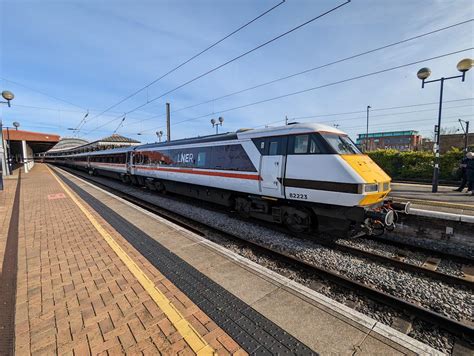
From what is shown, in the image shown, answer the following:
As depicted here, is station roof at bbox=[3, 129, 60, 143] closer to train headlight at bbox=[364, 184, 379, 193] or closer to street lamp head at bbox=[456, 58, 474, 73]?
train headlight at bbox=[364, 184, 379, 193]

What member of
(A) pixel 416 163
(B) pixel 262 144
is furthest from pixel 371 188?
(A) pixel 416 163

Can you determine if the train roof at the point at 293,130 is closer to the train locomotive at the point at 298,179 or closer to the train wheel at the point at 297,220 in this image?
the train locomotive at the point at 298,179

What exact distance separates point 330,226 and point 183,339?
14.0 feet

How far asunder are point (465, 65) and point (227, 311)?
14342 mm

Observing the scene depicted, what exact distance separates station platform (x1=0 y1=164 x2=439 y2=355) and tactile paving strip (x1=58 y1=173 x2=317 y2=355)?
1 centimetres

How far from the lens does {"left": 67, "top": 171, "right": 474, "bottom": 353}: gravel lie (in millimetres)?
3203

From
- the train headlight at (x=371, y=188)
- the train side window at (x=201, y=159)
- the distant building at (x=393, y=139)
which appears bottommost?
the train headlight at (x=371, y=188)

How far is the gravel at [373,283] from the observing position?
320cm

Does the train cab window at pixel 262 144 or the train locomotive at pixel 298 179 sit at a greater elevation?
the train cab window at pixel 262 144

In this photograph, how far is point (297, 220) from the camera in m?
6.12

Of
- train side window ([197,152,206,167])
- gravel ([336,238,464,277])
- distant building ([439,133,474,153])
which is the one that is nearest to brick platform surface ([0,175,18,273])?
train side window ([197,152,206,167])

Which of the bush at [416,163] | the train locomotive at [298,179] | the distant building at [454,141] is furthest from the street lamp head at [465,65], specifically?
the distant building at [454,141]

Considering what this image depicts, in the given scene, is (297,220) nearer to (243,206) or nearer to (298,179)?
(298,179)

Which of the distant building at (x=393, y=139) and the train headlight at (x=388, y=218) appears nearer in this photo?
the train headlight at (x=388, y=218)
